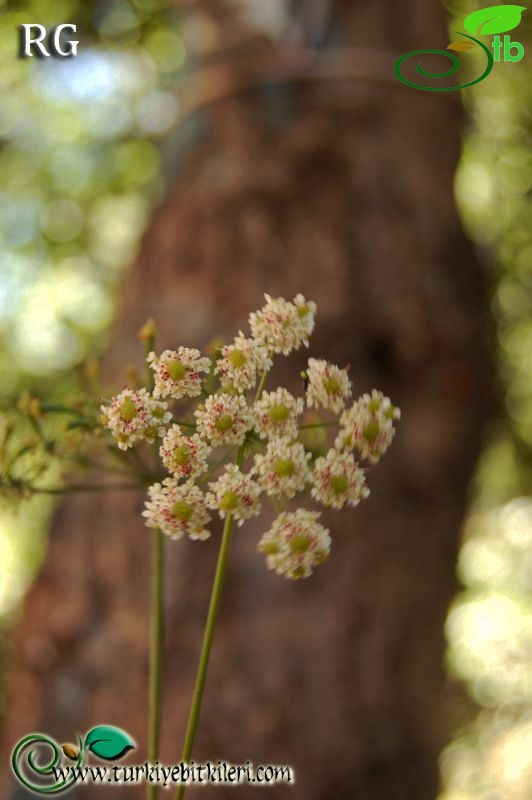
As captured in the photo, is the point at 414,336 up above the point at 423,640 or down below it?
above

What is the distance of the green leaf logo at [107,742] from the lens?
33cm

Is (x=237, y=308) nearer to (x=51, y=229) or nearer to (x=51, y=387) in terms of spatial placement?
(x=51, y=387)

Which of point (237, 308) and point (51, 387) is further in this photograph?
point (51, 387)

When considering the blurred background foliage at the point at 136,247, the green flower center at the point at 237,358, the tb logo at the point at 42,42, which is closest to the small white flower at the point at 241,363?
the green flower center at the point at 237,358

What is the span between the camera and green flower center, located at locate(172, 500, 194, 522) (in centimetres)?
24

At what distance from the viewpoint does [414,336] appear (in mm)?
1152

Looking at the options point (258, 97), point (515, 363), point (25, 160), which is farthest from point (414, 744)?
point (25, 160)

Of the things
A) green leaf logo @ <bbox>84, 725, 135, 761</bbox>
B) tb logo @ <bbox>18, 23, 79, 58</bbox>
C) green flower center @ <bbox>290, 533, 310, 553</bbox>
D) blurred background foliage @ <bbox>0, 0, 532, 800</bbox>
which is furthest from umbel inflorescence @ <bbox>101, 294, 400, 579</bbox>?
blurred background foliage @ <bbox>0, 0, 532, 800</bbox>

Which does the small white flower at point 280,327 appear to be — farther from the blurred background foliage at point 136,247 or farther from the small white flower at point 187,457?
the blurred background foliage at point 136,247

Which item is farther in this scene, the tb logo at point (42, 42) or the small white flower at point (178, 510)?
the tb logo at point (42, 42)

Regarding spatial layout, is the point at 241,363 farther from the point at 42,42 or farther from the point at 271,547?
the point at 42,42

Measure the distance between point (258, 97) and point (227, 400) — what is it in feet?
3.53

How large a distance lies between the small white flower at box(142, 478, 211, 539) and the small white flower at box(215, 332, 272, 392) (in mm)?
32

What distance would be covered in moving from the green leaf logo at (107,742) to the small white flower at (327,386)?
0.17 m
